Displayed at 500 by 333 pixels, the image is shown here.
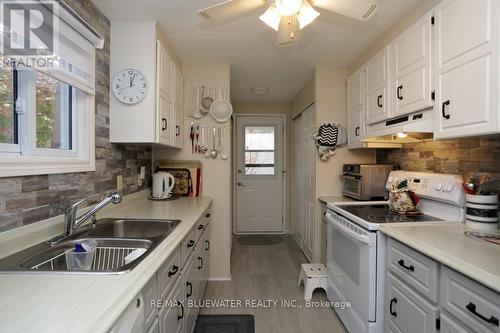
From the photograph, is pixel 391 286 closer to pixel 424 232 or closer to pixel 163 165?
pixel 424 232

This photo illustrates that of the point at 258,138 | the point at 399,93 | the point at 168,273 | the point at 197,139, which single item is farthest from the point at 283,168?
the point at 168,273

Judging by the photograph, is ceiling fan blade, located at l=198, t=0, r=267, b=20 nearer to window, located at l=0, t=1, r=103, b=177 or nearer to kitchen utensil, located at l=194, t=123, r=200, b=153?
window, located at l=0, t=1, r=103, b=177

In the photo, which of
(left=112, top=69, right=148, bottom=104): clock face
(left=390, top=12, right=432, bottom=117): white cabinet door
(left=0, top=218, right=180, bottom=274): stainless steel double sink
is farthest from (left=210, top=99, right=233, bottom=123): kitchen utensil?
(left=390, top=12, right=432, bottom=117): white cabinet door

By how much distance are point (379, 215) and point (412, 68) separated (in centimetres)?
103

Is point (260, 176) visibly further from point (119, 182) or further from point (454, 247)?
point (454, 247)

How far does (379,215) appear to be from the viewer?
73.3 inches

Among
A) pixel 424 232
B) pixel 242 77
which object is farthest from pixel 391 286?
pixel 242 77

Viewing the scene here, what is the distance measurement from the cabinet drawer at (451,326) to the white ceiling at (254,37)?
185 centimetres

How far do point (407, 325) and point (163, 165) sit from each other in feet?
7.75

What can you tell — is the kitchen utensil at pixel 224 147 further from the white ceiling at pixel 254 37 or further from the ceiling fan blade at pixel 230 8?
the ceiling fan blade at pixel 230 8

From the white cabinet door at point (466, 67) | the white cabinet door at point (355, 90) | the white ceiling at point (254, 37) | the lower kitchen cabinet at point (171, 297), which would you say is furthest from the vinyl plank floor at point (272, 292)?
the white ceiling at point (254, 37)

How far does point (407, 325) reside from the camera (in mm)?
1341

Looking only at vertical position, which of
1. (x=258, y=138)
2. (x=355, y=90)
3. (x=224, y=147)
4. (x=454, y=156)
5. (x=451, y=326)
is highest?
(x=355, y=90)

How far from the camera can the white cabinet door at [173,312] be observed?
1.14 metres
